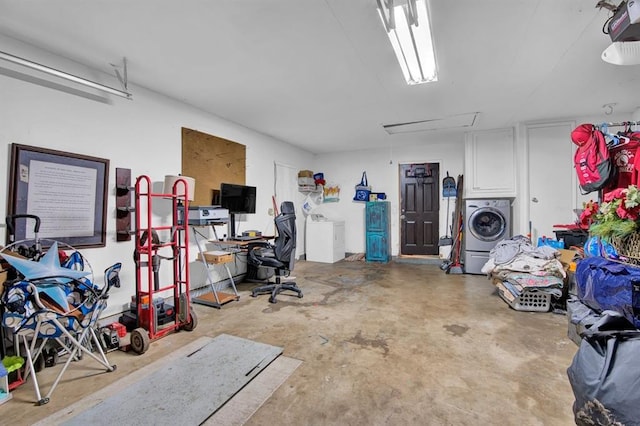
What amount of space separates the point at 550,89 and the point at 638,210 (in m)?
2.53

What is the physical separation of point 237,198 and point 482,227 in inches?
168

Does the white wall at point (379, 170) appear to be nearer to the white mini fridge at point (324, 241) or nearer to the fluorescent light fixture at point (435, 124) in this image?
the white mini fridge at point (324, 241)

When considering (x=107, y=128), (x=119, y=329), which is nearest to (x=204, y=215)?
(x=107, y=128)

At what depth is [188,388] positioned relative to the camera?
6.10 ft

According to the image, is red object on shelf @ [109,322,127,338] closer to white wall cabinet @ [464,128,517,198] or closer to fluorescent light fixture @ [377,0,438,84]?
fluorescent light fixture @ [377,0,438,84]

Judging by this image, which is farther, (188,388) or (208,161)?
(208,161)

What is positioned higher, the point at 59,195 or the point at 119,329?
the point at 59,195

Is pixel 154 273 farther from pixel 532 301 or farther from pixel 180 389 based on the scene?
pixel 532 301

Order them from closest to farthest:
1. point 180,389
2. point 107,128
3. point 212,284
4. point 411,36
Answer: point 180,389 < point 411,36 < point 107,128 < point 212,284

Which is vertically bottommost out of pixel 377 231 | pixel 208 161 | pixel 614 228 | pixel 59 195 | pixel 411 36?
pixel 377 231

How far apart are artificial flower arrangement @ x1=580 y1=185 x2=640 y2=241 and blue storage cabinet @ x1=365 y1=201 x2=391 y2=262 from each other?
4.42 metres

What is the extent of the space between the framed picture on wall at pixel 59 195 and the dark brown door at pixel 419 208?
5.49 metres

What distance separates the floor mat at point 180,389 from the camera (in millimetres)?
1609

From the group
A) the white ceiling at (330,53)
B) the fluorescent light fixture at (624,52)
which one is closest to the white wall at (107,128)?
the white ceiling at (330,53)
